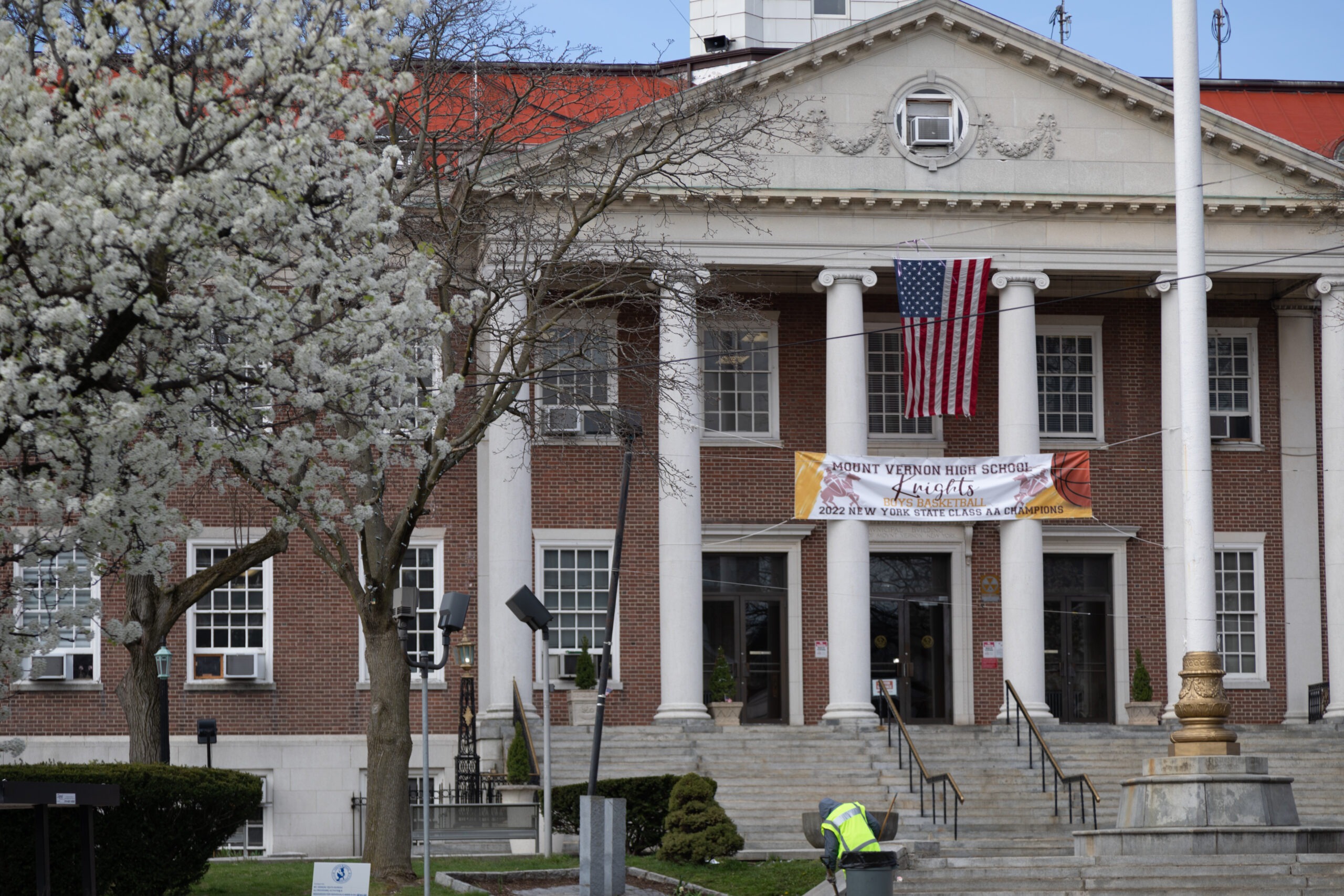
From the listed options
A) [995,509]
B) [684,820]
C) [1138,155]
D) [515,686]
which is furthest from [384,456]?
[1138,155]

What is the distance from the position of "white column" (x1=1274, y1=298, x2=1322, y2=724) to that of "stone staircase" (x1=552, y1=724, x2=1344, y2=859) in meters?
2.65

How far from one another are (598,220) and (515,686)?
737cm

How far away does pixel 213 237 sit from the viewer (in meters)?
10.9

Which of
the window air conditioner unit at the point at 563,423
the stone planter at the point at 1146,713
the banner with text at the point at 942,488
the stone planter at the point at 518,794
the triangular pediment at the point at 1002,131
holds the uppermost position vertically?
the triangular pediment at the point at 1002,131

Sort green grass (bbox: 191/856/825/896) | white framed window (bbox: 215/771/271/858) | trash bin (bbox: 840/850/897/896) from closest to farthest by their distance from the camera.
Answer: trash bin (bbox: 840/850/897/896) < green grass (bbox: 191/856/825/896) < white framed window (bbox: 215/771/271/858)

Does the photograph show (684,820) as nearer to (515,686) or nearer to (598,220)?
(515,686)

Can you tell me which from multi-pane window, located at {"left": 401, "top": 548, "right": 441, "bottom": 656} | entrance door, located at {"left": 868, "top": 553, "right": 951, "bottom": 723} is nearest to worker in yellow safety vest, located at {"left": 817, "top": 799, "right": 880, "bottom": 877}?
multi-pane window, located at {"left": 401, "top": 548, "right": 441, "bottom": 656}

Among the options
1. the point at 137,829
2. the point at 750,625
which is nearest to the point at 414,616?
the point at 137,829

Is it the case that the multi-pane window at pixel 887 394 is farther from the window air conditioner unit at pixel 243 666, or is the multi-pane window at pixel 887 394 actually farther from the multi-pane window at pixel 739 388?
the window air conditioner unit at pixel 243 666

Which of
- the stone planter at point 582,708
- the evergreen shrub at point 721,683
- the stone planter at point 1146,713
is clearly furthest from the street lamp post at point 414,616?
the stone planter at point 1146,713

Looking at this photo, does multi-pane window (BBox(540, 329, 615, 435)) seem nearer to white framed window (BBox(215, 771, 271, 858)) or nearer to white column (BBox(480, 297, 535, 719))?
white column (BBox(480, 297, 535, 719))

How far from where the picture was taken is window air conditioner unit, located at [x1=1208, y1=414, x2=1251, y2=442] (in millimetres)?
32250

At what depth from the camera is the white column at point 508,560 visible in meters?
27.9

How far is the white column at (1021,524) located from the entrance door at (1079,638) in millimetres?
2137
